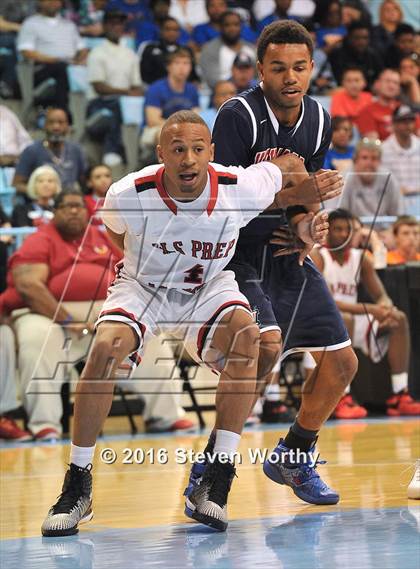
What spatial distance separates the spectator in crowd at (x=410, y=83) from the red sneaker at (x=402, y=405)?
5.20 meters

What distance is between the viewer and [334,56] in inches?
583

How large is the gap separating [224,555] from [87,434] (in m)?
0.91

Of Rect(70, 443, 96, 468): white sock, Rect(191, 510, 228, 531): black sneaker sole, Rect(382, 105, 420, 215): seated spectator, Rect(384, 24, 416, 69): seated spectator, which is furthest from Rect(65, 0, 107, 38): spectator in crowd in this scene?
Rect(191, 510, 228, 531): black sneaker sole

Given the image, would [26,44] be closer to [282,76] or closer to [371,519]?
[282,76]

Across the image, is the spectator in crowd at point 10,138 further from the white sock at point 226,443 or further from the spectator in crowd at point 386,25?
the white sock at point 226,443

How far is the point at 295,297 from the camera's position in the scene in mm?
5719

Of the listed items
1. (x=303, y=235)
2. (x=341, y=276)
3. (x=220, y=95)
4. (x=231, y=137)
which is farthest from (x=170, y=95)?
(x=303, y=235)

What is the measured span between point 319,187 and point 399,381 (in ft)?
16.7

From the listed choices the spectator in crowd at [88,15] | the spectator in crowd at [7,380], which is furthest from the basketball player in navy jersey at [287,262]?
→ the spectator in crowd at [88,15]

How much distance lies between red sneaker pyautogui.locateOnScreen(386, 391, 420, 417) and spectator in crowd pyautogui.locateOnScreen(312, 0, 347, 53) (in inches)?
274

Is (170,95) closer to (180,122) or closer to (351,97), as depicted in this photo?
(351,97)

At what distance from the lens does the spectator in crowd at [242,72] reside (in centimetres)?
1299

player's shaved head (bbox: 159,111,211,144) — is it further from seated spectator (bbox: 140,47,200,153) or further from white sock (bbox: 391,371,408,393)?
seated spectator (bbox: 140,47,200,153)

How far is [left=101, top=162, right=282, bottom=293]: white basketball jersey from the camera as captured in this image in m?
5.03
